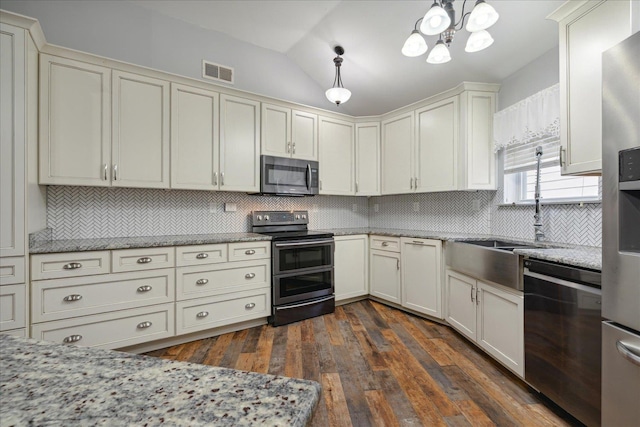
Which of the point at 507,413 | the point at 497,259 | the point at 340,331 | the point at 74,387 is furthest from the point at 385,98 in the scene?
the point at 74,387

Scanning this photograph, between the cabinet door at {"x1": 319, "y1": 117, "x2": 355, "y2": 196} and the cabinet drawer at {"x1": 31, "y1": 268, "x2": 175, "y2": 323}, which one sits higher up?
the cabinet door at {"x1": 319, "y1": 117, "x2": 355, "y2": 196}

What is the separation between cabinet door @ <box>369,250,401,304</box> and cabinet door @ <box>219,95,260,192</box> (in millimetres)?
1687

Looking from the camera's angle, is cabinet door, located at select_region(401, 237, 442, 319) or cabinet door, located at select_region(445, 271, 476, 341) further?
cabinet door, located at select_region(401, 237, 442, 319)

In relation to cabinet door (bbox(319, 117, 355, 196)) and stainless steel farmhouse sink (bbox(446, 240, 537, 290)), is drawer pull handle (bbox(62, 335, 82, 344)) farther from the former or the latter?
stainless steel farmhouse sink (bbox(446, 240, 537, 290))

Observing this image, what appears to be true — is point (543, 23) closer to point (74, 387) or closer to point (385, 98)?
point (385, 98)

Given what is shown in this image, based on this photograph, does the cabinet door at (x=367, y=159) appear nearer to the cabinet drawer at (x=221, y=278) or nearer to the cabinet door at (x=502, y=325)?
the cabinet drawer at (x=221, y=278)

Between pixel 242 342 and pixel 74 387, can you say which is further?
pixel 242 342

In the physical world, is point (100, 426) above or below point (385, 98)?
below

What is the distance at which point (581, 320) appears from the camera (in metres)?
1.49

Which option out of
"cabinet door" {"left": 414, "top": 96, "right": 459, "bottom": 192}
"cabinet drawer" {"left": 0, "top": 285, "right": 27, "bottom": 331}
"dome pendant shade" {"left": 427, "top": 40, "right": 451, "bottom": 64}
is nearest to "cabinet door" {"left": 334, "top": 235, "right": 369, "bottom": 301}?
"cabinet door" {"left": 414, "top": 96, "right": 459, "bottom": 192}

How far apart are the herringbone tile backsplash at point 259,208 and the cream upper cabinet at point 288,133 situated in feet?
2.01

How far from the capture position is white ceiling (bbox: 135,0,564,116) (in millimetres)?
2438

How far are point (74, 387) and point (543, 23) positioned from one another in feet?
10.9

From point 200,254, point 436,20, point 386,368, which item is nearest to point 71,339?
point 200,254
